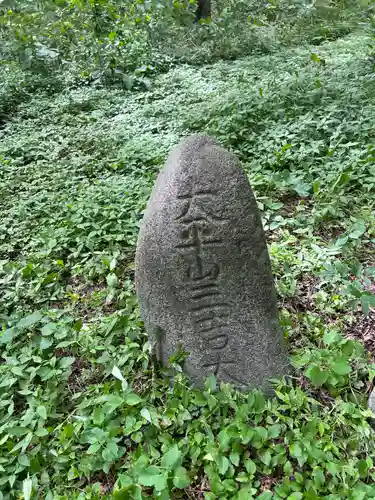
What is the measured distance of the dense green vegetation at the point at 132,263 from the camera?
1.80m

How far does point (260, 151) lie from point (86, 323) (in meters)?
2.24

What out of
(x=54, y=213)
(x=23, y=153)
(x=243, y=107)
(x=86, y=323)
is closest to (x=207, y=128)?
(x=243, y=107)

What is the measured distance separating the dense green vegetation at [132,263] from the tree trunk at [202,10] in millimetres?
1026

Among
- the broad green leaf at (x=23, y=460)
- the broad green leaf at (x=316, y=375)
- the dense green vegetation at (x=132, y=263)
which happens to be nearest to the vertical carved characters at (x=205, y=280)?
the dense green vegetation at (x=132, y=263)

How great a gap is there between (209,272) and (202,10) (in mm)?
7326

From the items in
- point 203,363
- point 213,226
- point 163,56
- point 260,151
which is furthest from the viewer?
point 163,56

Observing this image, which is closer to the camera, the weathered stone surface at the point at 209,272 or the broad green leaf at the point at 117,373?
the weathered stone surface at the point at 209,272

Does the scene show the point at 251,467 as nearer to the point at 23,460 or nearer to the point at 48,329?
the point at 23,460

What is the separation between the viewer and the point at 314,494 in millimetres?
1594

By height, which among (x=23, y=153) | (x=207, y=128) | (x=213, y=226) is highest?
(x=213, y=226)

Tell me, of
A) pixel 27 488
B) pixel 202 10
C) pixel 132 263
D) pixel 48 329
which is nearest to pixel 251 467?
pixel 27 488

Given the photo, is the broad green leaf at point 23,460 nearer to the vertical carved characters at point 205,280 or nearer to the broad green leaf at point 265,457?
the vertical carved characters at point 205,280

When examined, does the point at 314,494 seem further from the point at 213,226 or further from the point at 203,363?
the point at 213,226

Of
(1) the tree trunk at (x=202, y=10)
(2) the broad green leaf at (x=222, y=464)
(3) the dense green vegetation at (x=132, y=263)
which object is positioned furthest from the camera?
(1) the tree trunk at (x=202, y=10)
